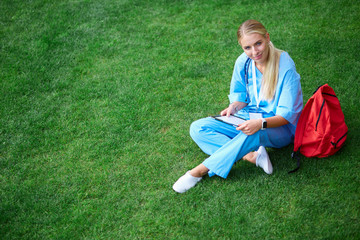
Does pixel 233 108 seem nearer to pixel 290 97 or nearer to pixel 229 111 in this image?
pixel 229 111

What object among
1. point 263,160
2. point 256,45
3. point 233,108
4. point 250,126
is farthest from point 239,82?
point 263,160

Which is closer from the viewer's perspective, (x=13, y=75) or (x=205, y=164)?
(x=205, y=164)

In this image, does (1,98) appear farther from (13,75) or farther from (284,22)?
(284,22)

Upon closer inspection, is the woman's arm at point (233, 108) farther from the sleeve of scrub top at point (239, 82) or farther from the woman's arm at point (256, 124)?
the woman's arm at point (256, 124)

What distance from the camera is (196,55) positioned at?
5.09 meters

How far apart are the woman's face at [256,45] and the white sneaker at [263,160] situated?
0.88 meters

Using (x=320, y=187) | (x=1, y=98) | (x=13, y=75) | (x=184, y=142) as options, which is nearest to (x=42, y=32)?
(x=13, y=75)

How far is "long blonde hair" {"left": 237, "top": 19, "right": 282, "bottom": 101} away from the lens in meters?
2.96

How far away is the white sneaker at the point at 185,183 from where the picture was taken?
3205 millimetres

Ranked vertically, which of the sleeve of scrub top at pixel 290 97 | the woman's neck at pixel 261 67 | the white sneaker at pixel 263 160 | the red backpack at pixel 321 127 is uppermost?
the woman's neck at pixel 261 67

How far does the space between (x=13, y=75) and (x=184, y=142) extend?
2.90m

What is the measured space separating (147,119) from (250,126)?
→ 1530 millimetres

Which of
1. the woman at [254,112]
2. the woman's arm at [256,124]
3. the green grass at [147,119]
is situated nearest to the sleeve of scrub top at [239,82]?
the woman at [254,112]

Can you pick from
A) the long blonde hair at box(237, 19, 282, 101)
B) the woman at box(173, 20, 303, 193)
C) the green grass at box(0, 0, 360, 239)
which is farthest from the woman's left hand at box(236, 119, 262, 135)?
the green grass at box(0, 0, 360, 239)
